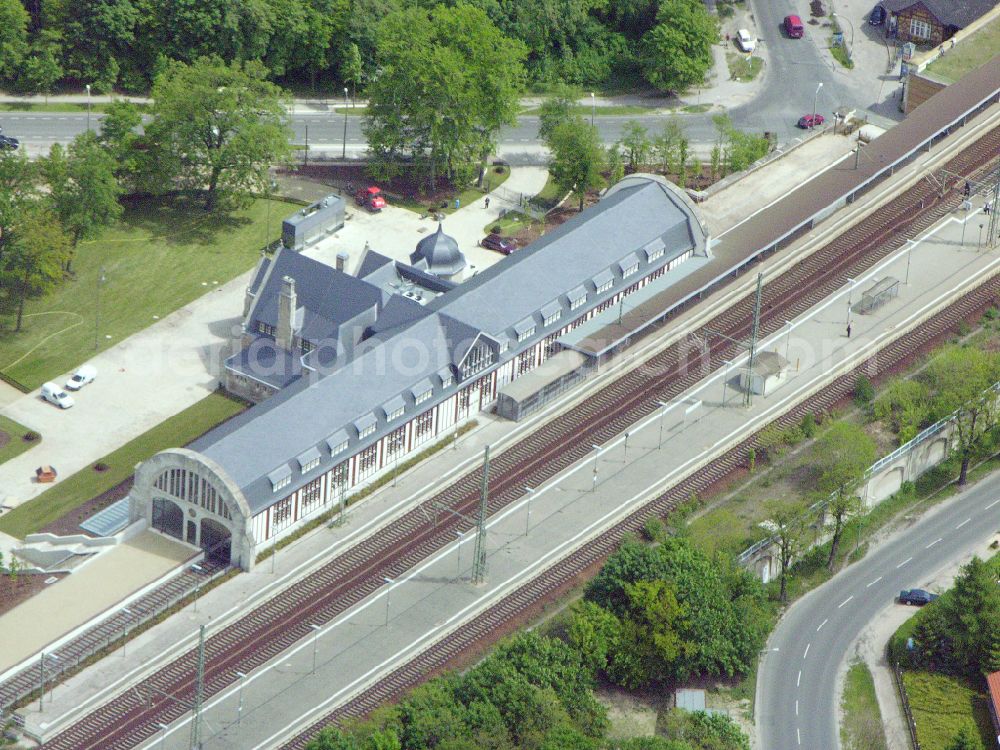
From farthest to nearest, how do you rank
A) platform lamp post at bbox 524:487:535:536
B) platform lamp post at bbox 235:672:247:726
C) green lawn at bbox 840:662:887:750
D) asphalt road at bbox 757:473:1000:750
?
platform lamp post at bbox 524:487:535:536, asphalt road at bbox 757:473:1000:750, green lawn at bbox 840:662:887:750, platform lamp post at bbox 235:672:247:726

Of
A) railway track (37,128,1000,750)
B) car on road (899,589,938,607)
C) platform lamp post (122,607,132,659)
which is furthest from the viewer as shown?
car on road (899,589,938,607)

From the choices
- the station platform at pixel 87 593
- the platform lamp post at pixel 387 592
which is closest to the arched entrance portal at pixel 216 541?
the station platform at pixel 87 593

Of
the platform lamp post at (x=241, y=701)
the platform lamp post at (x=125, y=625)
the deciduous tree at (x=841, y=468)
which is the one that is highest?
the deciduous tree at (x=841, y=468)

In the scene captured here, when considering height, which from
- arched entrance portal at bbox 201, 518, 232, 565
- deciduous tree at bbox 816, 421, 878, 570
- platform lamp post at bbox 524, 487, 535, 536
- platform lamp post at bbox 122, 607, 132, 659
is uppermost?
deciduous tree at bbox 816, 421, 878, 570

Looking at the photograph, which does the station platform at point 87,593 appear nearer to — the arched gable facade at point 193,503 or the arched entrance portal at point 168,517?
the arched entrance portal at point 168,517

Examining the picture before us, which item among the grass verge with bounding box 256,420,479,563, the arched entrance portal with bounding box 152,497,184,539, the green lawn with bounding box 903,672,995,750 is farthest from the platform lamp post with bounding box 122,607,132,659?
the green lawn with bounding box 903,672,995,750

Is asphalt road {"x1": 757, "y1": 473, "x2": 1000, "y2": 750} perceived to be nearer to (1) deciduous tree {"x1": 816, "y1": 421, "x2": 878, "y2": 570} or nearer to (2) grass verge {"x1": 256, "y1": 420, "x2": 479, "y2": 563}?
(1) deciduous tree {"x1": 816, "y1": 421, "x2": 878, "y2": 570}

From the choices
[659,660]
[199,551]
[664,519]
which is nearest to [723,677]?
[659,660]

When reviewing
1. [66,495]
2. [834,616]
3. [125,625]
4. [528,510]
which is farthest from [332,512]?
[834,616]
